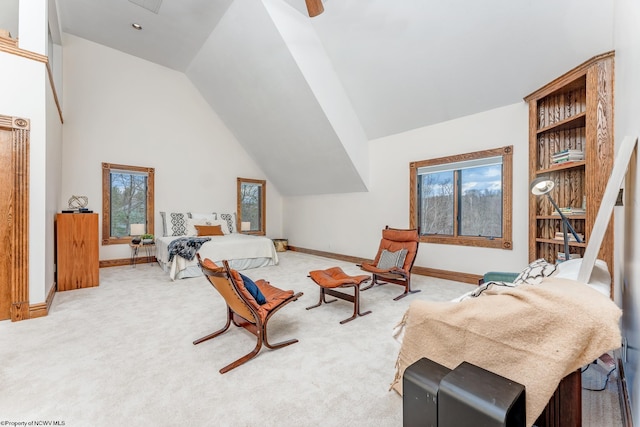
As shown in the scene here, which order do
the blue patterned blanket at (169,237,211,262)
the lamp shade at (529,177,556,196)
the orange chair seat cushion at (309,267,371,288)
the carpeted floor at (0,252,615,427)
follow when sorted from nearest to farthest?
the carpeted floor at (0,252,615,427) → the lamp shade at (529,177,556,196) → the orange chair seat cushion at (309,267,371,288) → the blue patterned blanket at (169,237,211,262)

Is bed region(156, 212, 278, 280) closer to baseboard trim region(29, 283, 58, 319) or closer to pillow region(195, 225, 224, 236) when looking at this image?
pillow region(195, 225, 224, 236)

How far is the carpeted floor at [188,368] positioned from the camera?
5.17 feet

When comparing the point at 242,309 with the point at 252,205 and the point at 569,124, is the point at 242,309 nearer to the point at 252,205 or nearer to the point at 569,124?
the point at 569,124

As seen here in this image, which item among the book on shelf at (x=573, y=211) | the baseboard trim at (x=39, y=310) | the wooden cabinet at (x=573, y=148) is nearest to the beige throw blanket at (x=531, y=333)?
the wooden cabinet at (x=573, y=148)

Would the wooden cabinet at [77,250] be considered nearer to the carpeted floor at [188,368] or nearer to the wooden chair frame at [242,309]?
the carpeted floor at [188,368]

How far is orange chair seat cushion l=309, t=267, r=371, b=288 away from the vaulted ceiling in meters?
2.72

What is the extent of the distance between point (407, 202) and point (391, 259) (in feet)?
5.03

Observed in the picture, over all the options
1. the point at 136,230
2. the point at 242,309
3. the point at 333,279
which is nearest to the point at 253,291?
the point at 242,309

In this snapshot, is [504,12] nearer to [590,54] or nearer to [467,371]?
[590,54]

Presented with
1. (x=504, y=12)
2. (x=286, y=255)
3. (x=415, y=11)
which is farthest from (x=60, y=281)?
(x=504, y=12)

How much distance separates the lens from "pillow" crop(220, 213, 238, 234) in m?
6.85

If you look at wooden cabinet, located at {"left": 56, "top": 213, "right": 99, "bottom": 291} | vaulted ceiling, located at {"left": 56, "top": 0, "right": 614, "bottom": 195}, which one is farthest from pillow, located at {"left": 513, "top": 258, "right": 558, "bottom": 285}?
wooden cabinet, located at {"left": 56, "top": 213, "right": 99, "bottom": 291}

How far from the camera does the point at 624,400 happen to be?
5.01ft

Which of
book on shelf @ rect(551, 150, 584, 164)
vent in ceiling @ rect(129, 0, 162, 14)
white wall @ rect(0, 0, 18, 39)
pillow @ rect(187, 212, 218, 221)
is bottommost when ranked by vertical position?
pillow @ rect(187, 212, 218, 221)
